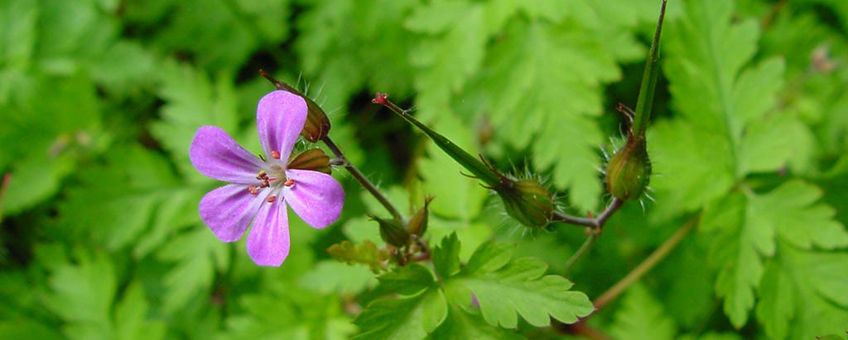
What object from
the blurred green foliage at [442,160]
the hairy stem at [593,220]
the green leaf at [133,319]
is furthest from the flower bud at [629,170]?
the green leaf at [133,319]

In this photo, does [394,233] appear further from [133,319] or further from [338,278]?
[133,319]

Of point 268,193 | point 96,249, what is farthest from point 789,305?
point 96,249

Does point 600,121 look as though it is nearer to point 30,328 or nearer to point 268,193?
point 268,193

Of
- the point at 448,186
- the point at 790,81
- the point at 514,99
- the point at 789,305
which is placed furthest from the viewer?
the point at 790,81

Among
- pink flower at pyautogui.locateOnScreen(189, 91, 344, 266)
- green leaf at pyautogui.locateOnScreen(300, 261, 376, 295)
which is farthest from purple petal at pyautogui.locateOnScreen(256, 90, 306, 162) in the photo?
green leaf at pyautogui.locateOnScreen(300, 261, 376, 295)

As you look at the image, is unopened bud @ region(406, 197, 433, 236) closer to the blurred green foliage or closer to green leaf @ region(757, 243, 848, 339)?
the blurred green foliage

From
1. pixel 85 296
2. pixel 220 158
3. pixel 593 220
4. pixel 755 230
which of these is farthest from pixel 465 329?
pixel 85 296

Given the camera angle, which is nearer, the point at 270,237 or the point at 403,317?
the point at 270,237
